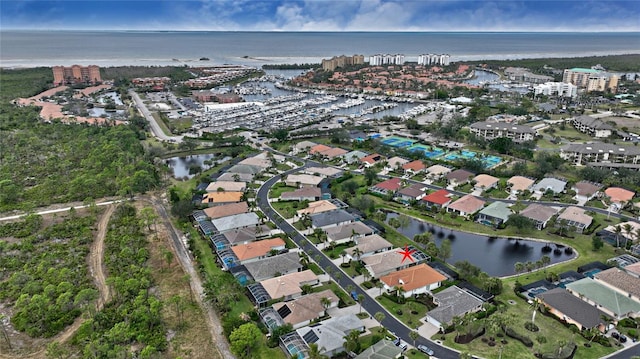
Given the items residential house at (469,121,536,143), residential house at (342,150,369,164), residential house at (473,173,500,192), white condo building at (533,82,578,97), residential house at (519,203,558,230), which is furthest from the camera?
white condo building at (533,82,578,97)

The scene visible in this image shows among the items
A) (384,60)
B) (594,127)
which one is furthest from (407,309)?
(384,60)

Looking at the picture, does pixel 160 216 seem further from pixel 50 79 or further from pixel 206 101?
pixel 50 79

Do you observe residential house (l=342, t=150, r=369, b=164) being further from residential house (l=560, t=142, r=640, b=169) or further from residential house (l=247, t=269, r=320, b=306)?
residential house (l=247, t=269, r=320, b=306)

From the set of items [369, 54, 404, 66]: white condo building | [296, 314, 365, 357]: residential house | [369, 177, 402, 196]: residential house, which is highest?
[369, 54, 404, 66]: white condo building

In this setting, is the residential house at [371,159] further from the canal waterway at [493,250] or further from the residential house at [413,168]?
the canal waterway at [493,250]

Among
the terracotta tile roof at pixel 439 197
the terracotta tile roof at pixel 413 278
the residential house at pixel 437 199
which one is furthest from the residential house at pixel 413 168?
the terracotta tile roof at pixel 413 278

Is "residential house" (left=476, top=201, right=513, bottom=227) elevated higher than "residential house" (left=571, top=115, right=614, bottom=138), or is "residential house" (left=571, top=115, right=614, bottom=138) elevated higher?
"residential house" (left=571, top=115, right=614, bottom=138)

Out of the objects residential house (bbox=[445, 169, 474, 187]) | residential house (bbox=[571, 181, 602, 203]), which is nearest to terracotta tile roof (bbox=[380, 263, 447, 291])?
residential house (bbox=[445, 169, 474, 187])
